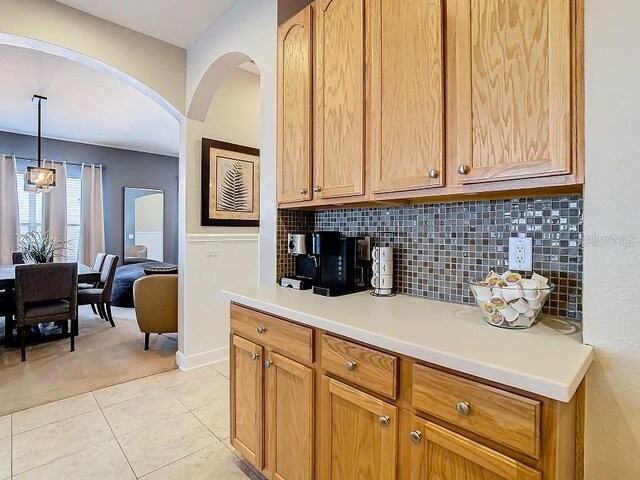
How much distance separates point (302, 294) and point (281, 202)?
56cm

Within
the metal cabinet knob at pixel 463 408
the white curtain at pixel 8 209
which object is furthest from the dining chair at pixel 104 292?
the metal cabinet knob at pixel 463 408

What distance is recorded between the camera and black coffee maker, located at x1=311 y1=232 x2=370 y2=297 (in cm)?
175

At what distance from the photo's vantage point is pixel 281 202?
202 cm

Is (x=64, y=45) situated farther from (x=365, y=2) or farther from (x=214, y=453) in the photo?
(x=214, y=453)

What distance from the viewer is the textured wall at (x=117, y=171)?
5629 millimetres

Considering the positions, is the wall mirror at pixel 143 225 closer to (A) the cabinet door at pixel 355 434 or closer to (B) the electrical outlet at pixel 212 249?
(B) the electrical outlet at pixel 212 249

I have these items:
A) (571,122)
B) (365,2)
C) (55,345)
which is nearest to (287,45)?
(365,2)

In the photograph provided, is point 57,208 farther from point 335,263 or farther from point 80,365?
point 335,263

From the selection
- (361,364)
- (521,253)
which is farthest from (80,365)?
(521,253)

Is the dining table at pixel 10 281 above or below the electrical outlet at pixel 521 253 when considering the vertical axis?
below

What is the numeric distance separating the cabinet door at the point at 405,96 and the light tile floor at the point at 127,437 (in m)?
1.66

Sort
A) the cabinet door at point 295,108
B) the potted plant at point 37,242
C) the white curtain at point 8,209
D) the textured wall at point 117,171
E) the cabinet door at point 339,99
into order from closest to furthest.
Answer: the cabinet door at point 339,99
the cabinet door at point 295,108
the potted plant at point 37,242
the white curtain at point 8,209
the textured wall at point 117,171

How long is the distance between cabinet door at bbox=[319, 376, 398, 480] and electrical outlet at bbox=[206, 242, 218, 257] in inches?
85.8

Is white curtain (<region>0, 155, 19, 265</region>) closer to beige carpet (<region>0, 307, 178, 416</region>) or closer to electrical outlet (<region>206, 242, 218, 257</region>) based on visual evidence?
beige carpet (<region>0, 307, 178, 416</region>)
